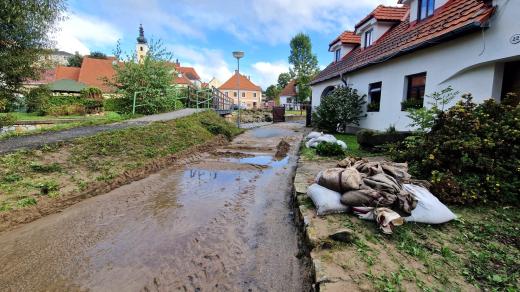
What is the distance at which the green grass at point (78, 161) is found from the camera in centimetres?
416

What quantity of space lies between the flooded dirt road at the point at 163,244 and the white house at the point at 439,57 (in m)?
5.22

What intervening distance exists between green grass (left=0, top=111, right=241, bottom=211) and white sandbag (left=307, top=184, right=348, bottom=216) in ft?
12.6

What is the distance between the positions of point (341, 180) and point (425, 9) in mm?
9517

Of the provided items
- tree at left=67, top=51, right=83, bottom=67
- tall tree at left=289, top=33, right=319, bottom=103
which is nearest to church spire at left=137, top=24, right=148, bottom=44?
tree at left=67, top=51, right=83, bottom=67

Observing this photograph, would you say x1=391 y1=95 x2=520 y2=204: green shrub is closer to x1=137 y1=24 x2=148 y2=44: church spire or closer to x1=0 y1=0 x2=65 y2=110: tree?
x1=0 y1=0 x2=65 y2=110: tree

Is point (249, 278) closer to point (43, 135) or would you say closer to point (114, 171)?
point (114, 171)

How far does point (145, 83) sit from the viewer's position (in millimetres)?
14477

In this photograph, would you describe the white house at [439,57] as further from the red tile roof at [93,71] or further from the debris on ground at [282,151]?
the red tile roof at [93,71]

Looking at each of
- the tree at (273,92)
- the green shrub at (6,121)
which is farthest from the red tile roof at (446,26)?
the tree at (273,92)

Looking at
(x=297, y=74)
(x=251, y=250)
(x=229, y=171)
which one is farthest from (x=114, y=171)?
(x=297, y=74)

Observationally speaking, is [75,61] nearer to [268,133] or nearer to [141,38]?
[141,38]

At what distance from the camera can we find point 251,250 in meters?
2.99

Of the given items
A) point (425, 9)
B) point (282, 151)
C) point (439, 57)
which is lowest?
point (282, 151)

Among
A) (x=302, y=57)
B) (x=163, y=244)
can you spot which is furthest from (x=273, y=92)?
(x=163, y=244)
